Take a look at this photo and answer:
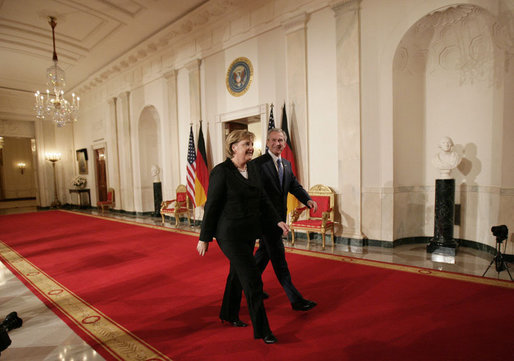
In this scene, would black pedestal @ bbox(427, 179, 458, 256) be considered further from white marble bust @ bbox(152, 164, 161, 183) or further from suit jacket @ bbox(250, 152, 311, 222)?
white marble bust @ bbox(152, 164, 161, 183)

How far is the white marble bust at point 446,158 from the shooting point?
4484 millimetres

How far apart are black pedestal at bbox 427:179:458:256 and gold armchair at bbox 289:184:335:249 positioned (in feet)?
5.25

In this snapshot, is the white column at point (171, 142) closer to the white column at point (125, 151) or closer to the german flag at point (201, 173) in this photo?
the german flag at point (201, 173)

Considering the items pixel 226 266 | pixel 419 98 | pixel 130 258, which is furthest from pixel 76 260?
pixel 419 98

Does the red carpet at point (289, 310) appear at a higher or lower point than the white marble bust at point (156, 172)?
lower

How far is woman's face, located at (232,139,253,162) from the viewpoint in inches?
85.6

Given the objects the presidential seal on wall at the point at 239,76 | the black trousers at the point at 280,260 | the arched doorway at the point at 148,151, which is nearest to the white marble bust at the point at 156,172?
the arched doorway at the point at 148,151

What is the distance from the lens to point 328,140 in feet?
18.4

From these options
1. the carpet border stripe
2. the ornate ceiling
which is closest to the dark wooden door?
the ornate ceiling

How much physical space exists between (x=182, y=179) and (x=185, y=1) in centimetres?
469

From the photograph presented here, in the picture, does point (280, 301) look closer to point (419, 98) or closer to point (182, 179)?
point (419, 98)

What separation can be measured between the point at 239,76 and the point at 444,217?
5.21 meters

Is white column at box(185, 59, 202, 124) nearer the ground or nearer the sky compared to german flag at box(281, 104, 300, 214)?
nearer the sky

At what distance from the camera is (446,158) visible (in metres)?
4.54
